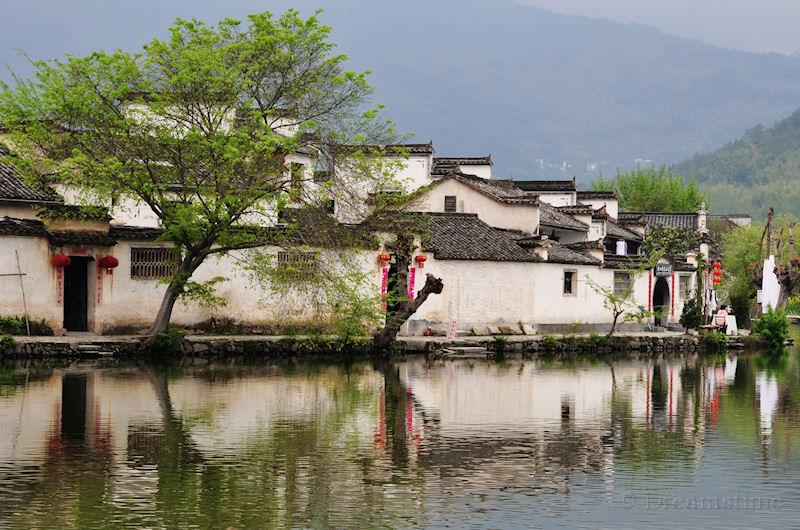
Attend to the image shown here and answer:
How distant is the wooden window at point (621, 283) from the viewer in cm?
5653

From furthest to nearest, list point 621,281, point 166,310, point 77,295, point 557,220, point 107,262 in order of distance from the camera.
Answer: point 557,220, point 621,281, point 77,295, point 107,262, point 166,310

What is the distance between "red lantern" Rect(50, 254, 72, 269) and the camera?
3816 centimetres

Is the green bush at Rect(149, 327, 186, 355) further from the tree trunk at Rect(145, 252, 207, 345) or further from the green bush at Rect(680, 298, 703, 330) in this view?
the green bush at Rect(680, 298, 703, 330)

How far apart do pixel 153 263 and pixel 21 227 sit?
4701 millimetres

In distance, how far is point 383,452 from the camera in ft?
66.2

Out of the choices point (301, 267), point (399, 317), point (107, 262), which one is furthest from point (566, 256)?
point (107, 262)

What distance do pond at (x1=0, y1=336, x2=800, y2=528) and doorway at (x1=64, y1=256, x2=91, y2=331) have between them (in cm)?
654

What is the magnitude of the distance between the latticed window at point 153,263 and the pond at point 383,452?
7.56m

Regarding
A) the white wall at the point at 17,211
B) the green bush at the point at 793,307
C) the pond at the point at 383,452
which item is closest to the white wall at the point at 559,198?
the green bush at the point at 793,307

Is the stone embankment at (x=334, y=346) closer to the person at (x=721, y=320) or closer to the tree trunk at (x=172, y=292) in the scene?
the tree trunk at (x=172, y=292)

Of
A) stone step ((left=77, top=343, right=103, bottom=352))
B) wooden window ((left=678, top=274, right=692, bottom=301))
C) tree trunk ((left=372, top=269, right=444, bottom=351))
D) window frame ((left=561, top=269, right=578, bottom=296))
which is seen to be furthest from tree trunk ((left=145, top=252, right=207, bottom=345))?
wooden window ((left=678, top=274, right=692, bottom=301))

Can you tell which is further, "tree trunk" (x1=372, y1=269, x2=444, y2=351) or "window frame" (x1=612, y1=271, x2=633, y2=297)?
"window frame" (x1=612, y1=271, x2=633, y2=297)

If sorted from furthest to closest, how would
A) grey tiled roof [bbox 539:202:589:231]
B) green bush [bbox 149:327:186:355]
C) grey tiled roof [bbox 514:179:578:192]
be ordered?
grey tiled roof [bbox 514:179:578:192], grey tiled roof [bbox 539:202:589:231], green bush [bbox 149:327:186:355]

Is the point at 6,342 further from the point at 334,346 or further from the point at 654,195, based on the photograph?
the point at 654,195
